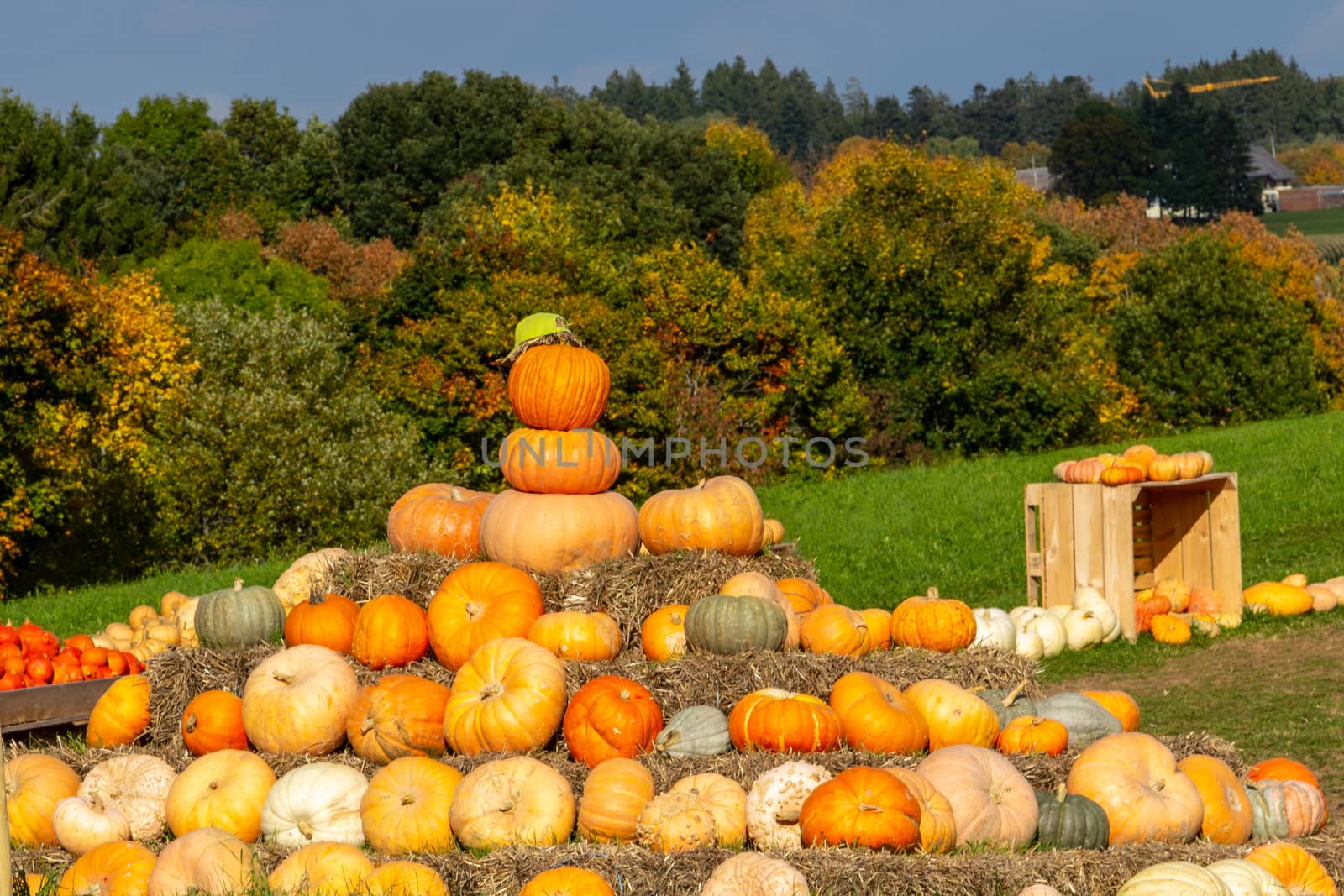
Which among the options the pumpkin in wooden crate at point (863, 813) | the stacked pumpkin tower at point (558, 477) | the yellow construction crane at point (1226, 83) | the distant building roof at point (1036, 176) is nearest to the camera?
the pumpkin in wooden crate at point (863, 813)

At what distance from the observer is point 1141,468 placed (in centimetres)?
1070

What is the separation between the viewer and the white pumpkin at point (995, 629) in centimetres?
955

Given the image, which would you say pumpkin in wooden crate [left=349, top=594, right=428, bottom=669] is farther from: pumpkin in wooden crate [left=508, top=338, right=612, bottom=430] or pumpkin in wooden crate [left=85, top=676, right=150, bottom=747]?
pumpkin in wooden crate [left=508, top=338, right=612, bottom=430]

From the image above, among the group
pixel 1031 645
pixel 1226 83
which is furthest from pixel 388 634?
pixel 1226 83

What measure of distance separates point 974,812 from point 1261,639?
622cm

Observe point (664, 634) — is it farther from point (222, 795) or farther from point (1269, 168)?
point (1269, 168)

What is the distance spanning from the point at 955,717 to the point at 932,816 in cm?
117

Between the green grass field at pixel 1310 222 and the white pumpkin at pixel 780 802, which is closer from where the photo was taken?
the white pumpkin at pixel 780 802

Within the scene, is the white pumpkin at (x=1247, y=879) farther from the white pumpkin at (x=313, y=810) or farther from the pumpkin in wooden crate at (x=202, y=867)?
the pumpkin in wooden crate at (x=202, y=867)

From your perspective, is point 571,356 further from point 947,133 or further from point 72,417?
point 947,133

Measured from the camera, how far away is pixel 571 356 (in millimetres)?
7992

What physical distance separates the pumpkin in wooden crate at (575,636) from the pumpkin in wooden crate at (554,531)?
2.14ft

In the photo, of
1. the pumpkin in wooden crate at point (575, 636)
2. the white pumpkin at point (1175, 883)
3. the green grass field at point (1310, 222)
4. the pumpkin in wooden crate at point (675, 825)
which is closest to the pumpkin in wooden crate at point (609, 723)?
the pumpkin in wooden crate at point (675, 825)

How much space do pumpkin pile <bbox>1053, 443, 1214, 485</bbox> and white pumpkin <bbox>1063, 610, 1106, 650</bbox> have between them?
1039 mm
